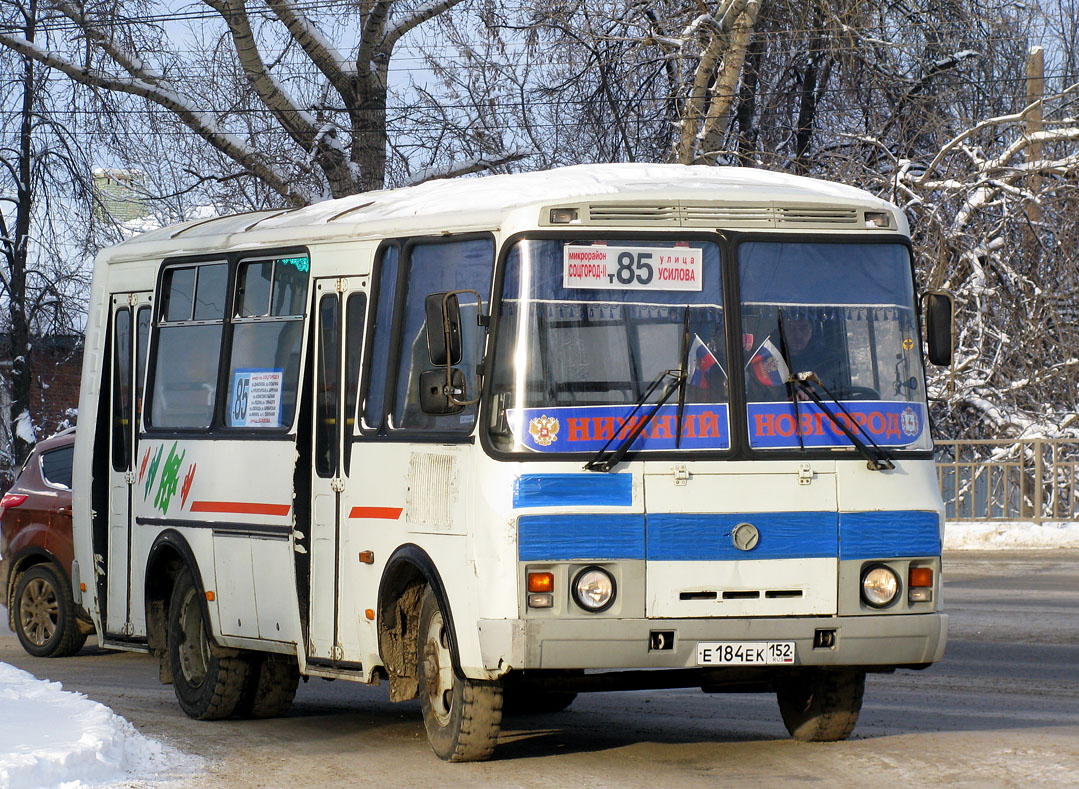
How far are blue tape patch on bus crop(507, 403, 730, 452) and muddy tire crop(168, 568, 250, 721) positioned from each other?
3294mm

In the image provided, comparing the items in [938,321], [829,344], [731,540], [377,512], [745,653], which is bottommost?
[745,653]

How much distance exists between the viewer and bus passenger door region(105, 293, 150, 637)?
36.9 feet

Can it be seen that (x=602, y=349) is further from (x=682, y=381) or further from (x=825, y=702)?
(x=825, y=702)

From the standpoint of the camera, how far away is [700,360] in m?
8.05

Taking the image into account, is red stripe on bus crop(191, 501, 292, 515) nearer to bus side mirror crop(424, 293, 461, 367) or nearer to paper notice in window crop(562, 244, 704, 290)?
bus side mirror crop(424, 293, 461, 367)

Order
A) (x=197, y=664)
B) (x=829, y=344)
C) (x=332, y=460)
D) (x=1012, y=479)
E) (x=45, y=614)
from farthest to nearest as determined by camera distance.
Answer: (x=1012, y=479) → (x=45, y=614) → (x=197, y=664) → (x=332, y=460) → (x=829, y=344)

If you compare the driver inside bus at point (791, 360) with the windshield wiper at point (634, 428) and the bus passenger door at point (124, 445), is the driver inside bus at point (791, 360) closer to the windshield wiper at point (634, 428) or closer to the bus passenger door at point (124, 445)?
the windshield wiper at point (634, 428)

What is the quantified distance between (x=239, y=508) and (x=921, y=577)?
3.98 meters

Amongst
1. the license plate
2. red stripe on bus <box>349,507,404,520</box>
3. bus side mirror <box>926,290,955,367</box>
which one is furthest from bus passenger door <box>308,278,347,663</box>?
bus side mirror <box>926,290,955,367</box>

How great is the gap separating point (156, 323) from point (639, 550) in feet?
15.5

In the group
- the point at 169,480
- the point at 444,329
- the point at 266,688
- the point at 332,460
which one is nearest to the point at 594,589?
the point at 444,329

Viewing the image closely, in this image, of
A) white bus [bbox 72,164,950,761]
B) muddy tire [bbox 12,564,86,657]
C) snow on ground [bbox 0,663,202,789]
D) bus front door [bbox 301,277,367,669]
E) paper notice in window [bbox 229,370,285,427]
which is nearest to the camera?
snow on ground [bbox 0,663,202,789]

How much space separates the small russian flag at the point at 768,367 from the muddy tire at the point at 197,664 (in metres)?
3.91

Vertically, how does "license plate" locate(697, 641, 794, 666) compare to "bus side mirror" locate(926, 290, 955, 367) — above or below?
below
